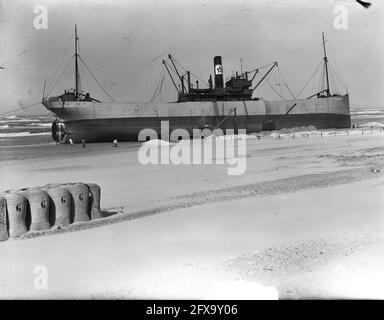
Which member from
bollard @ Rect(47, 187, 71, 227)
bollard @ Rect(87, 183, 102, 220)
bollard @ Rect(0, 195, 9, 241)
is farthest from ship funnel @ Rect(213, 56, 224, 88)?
bollard @ Rect(0, 195, 9, 241)

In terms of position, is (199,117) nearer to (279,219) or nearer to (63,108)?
(63,108)

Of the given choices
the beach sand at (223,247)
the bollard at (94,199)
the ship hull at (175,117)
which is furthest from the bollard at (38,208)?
the ship hull at (175,117)

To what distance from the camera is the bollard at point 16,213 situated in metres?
6.34

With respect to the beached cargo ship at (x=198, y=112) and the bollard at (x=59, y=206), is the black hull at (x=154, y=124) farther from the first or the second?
the bollard at (x=59, y=206)

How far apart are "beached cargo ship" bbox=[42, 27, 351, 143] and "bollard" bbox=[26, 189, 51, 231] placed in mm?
30229

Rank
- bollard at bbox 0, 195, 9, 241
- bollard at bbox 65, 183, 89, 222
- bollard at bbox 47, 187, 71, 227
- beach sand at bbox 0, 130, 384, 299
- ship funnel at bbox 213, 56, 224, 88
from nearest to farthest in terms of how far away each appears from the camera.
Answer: beach sand at bbox 0, 130, 384, 299 → bollard at bbox 0, 195, 9, 241 → bollard at bbox 47, 187, 71, 227 → bollard at bbox 65, 183, 89, 222 → ship funnel at bbox 213, 56, 224, 88

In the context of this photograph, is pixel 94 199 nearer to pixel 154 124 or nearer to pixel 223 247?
pixel 223 247

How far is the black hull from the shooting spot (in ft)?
120

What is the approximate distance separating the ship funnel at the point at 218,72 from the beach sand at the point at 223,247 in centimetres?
3322

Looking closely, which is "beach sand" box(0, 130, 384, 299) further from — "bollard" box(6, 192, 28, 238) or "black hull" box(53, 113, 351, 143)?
"black hull" box(53, 113, 351, 143)

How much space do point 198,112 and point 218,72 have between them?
7.00 m

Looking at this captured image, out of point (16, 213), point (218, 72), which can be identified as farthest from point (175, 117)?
point (16, 213)

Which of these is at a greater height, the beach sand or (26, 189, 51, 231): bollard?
(26, 189, 51, 231): bollard
